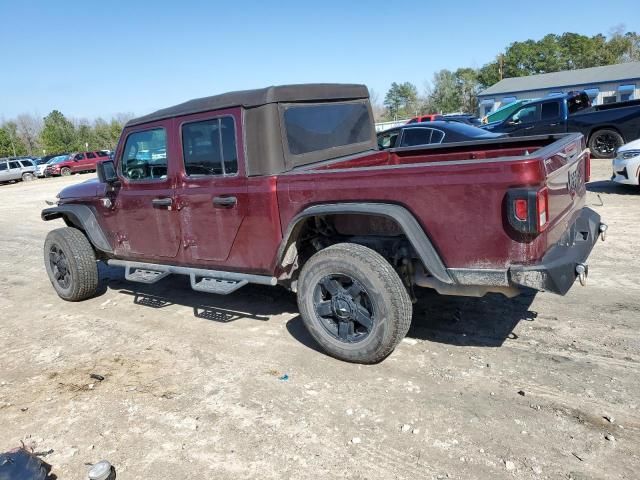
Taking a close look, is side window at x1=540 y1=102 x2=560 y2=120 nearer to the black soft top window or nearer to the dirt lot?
the dirt lot

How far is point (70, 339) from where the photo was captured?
15.7 ft

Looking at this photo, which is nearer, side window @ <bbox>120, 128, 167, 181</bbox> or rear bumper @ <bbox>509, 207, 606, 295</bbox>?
rear bumper @ <bbox>509, 207, 606, 295</bbox>

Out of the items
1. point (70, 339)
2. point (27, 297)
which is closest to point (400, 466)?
point (70, 339)

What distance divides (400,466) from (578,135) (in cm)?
305

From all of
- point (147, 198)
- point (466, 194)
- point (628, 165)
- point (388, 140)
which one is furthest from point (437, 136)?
point (466, 194)

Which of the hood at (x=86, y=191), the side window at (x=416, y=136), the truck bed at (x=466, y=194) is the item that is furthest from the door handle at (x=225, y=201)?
the side window at (x=416, y=136)

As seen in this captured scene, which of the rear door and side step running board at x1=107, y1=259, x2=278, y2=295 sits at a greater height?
the rear door

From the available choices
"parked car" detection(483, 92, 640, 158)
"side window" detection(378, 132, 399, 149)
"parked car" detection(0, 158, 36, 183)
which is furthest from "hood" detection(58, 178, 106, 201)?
"parked car" detection(0, 158, 36, 183)

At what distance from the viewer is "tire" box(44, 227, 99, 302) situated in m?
5.58

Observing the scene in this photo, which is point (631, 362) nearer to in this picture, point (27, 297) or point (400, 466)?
point (400, 466)

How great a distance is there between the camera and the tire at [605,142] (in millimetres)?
12942

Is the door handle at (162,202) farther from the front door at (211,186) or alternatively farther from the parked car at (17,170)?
the parked car at (17,170)

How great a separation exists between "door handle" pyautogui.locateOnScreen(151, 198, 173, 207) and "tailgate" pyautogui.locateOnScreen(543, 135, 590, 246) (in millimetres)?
3085

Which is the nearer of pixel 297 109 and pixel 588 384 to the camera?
pixel 588 384
